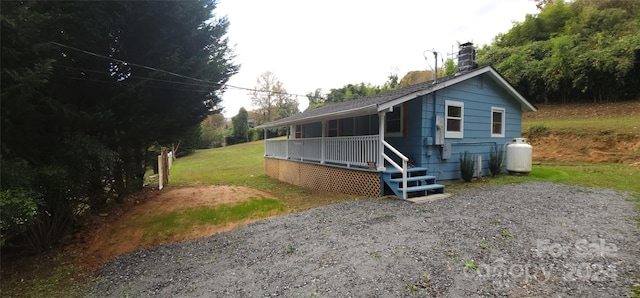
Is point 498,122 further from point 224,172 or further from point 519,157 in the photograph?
point 224,172

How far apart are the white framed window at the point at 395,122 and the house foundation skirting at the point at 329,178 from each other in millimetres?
2055

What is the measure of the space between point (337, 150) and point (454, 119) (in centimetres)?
378

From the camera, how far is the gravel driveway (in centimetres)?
296

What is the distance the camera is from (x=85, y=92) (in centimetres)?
585

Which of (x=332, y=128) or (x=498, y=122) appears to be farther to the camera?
(x=332, y=128)

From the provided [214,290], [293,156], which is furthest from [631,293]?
[293,156]

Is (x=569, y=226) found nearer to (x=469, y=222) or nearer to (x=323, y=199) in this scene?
(x=469, y=222)

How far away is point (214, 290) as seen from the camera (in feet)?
10.9

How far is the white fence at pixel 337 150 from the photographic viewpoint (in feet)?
26.1

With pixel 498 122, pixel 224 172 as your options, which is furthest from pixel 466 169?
pixel 224 172

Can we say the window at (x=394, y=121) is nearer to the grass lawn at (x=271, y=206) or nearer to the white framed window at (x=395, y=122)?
the white framed window at (x=395, y=122)

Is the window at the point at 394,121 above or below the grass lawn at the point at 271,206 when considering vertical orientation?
above

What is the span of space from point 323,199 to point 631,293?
6222 mm

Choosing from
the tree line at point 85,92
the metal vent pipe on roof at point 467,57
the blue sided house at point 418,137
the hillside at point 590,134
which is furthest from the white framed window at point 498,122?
the tree line at point 85,92
